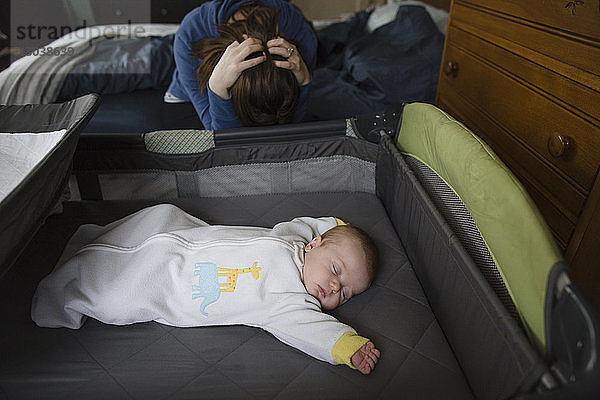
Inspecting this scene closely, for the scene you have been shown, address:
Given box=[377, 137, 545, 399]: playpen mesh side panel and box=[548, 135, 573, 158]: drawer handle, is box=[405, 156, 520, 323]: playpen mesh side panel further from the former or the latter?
box=[548, 135, 573, 158]: drawer handle

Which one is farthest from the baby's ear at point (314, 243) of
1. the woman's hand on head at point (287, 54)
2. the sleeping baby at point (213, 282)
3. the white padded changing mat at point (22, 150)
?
the white padded changing mat at point (22, 150)

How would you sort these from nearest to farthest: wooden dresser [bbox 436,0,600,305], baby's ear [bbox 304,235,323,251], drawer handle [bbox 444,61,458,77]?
wooden dresser [bbox 436,0,600,305], baby's ear [bbox 304,235,323,251], drawer handle [bbox 444,61,458,77]

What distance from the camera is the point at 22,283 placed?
0.91m

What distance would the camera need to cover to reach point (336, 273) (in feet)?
2.91

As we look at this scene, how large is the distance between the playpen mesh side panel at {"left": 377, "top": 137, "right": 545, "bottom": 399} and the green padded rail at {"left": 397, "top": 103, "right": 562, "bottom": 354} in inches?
1.4

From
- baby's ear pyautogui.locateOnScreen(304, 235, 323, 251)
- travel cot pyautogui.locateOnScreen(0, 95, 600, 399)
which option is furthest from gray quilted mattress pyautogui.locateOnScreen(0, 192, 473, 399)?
baby's ear pyautogui.locateOnScreen(304, 235, 323, 251)

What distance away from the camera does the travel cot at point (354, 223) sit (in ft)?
1.98

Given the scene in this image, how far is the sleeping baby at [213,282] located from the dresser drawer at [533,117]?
460 mm

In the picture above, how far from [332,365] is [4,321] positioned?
0.65m

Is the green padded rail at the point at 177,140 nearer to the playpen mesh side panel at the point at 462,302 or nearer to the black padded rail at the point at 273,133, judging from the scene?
the black padded rail at the point at 273,133

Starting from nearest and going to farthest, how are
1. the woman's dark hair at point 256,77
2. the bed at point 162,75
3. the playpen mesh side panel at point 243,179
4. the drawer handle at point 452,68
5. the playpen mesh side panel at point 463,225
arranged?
the playpen mesh side panel at point 463,225
the woman's dark hair at point 256,77
the playpen mesh side panel at point 243,179
the drawer handle at point 452,68
the bed at point 162,75

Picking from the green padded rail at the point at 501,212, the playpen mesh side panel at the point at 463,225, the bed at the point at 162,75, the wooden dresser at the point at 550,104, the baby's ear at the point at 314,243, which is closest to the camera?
the green padded rail at the point at 501,212

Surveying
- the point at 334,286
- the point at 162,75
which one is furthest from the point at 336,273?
the point at 162,75

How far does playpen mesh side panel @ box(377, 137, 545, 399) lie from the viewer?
1.96 ft
